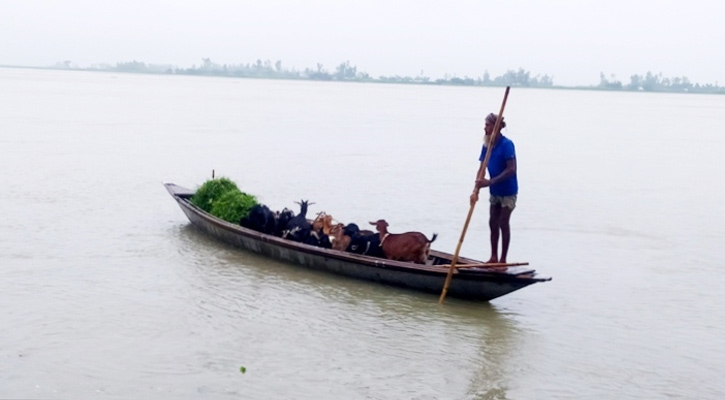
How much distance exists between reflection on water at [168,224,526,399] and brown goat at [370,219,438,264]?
351 mm

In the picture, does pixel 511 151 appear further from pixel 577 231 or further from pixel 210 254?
pixel 577 231

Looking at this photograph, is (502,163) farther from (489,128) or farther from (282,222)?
(282,222)

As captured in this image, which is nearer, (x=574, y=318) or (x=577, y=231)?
(x=574, y=318)

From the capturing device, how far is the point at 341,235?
32.4 feet

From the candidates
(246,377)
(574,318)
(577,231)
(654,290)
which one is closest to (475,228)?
(577,231)

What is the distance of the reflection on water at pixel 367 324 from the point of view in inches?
284

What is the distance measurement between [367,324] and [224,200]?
148 inches

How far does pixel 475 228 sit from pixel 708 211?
5.56m

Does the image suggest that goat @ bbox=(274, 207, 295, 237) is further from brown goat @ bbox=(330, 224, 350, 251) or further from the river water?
brown goat @ bbox=(330, 224, 350, 251)

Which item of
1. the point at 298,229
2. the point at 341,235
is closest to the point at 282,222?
the point at 298,229

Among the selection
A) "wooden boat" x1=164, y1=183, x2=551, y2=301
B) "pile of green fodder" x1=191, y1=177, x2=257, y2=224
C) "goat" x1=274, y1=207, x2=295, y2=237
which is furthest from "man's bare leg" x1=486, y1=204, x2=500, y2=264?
"pile of green fodder" x1=191, y1=177, x2=257, y2=224

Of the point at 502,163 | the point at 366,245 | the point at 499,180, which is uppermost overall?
the point at 502,163

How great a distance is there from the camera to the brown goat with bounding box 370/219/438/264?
927 cm

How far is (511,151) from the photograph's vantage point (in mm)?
8781
